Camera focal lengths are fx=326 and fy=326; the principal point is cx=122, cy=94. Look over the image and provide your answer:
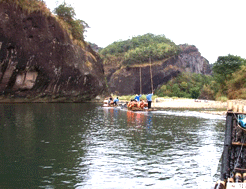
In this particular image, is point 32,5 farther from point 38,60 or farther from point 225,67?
point 225,67

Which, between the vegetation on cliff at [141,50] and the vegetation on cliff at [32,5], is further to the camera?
the vegetation on cliff at [141,50]

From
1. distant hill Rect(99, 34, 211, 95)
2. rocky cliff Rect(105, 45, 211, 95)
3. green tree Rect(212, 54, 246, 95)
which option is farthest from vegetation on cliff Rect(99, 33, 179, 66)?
green tree Rect(212, 54, 246, 95)

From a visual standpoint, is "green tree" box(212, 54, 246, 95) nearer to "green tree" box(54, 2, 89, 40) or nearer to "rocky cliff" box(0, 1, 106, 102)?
"rocky cliff" box(0, 1, 106, 102)

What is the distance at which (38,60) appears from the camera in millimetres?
55562

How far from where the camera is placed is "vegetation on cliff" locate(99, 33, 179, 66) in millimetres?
121688

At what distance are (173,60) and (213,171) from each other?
11335 cm

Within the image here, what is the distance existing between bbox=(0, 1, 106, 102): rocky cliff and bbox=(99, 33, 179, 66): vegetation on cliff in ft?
173

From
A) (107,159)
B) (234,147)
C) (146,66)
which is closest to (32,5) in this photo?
(107,159)

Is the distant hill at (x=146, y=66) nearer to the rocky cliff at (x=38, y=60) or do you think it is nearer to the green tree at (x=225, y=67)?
the green tree at (x=225, y=67)

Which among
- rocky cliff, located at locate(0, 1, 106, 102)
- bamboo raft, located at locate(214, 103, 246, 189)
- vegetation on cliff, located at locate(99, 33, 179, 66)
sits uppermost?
vegetation on cliff, located at locate(99, 33, 179, 66)

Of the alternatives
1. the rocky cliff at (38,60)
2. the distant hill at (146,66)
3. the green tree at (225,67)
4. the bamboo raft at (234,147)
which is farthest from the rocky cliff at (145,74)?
the bamboo raft at (234,147)

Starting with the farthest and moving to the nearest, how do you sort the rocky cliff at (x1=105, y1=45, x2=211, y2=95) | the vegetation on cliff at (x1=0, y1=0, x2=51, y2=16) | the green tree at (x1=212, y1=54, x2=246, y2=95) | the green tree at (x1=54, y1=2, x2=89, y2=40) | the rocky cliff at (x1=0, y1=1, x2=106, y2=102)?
the rocky cliff at (x1=105, y1=45, x2=211, y2=95) < the green tree at (x1=54, y1=2, x2=89, y2=40) < the green tree at (x1=212, y1=54, x2=246, y2=95) < the vegetation on cliff at (x1=0, y1=0, x2=51, y2=16) < the rocky cliff at (x1=0, y1=1, x2=106, y2=102)

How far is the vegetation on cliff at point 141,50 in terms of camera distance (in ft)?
399

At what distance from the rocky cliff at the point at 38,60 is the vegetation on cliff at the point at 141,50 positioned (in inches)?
2080
